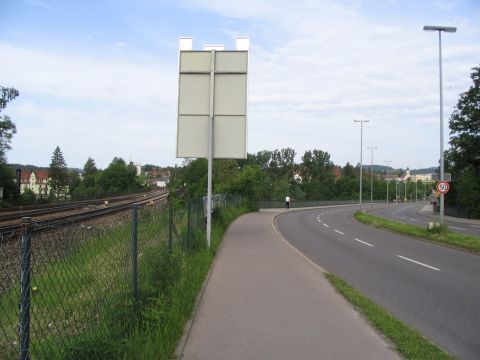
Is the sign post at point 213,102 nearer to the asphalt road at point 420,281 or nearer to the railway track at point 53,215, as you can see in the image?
the railway track at point 53,215

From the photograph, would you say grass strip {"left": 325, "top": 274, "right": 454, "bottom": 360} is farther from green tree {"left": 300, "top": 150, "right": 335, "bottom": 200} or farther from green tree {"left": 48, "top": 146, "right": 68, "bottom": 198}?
green tree {"left": 300, "top": 150, "right": 335, "bottom": 200}

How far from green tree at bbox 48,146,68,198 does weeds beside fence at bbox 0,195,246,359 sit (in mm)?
105094

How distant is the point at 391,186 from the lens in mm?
150875

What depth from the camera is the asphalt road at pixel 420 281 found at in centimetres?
673

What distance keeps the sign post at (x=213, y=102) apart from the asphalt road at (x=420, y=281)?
4399 mm

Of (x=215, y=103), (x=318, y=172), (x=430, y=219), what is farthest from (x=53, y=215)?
(x=318, y=172)

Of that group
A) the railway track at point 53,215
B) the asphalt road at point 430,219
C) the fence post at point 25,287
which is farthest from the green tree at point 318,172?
the fence post at point 25,287

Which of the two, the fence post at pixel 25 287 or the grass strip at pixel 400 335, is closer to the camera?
the fence post at pixel 25 287

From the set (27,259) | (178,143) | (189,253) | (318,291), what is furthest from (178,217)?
(27,259)

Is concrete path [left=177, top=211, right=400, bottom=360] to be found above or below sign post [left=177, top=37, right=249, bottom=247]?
below

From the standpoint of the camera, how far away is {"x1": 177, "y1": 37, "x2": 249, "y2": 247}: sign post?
15.0 m

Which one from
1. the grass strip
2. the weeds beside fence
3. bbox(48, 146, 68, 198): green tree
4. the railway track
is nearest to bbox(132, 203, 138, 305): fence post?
the weeds beside fence

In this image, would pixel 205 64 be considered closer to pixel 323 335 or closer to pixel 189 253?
pixel 189 253

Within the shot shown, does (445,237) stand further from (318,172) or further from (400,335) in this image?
(318,172)
